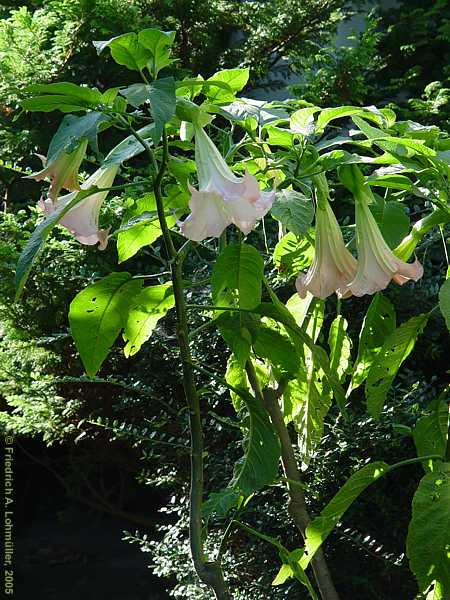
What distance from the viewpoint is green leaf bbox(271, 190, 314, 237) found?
3.02ft

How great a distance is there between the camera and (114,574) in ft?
10.2

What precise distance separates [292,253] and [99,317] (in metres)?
0.37

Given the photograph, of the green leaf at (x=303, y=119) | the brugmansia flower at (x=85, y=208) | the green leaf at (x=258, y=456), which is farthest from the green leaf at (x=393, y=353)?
the brugmansia flower at (x=85, y=208)

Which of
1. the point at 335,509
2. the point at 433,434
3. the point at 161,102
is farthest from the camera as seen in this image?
the point at 433,434

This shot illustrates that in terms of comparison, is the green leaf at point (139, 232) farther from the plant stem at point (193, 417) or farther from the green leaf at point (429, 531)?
the green leaf at point (429, 531)

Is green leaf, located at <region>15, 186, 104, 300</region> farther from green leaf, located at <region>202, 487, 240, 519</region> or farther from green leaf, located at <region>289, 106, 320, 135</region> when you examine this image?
green leaf, located at <region>202, 487, 240, 519</region>

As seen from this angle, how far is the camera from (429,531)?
3.48 feet

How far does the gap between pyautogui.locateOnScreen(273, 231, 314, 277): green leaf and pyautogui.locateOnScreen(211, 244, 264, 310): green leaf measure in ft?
0.79

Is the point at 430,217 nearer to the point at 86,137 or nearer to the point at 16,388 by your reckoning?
the point at 86,137

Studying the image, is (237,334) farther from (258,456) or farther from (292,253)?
(292,253)

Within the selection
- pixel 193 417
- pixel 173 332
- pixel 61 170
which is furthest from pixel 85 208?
pixel 173 332

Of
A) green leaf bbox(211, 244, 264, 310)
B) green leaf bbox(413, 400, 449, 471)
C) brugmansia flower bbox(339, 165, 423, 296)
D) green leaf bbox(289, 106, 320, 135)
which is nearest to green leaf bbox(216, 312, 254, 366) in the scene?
green leaf bbox(211, 244, 264, 310)

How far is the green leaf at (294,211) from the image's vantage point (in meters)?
0.92

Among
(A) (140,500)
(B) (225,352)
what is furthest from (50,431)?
(A) (140,500)
